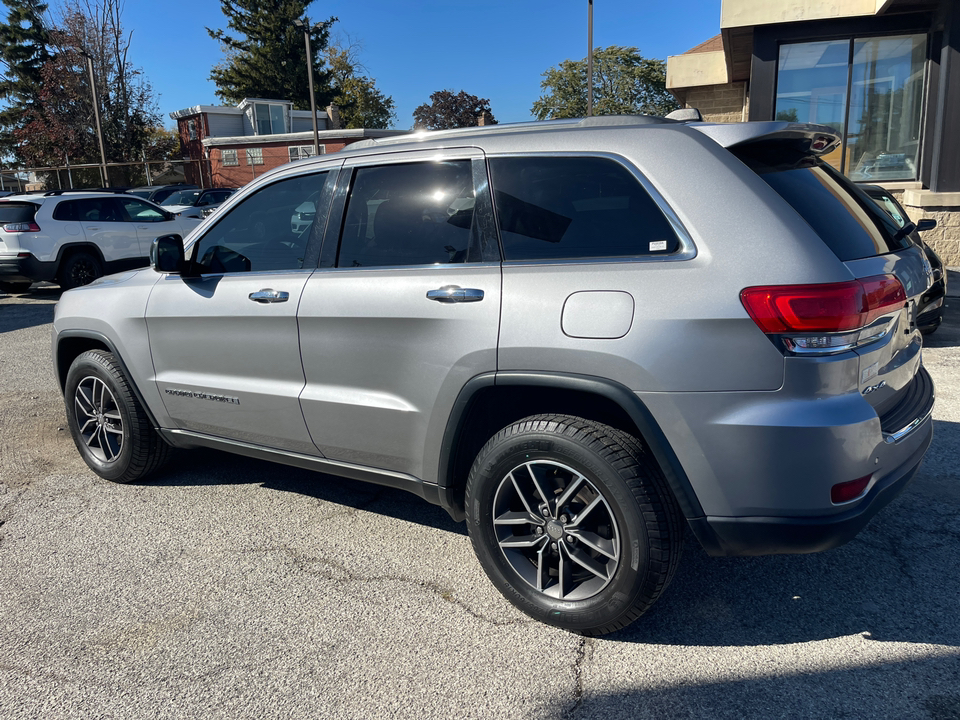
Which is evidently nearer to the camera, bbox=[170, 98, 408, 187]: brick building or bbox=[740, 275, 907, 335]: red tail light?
bbox=[740, 275, 907, 335]: red tail light

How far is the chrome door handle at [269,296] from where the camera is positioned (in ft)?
11.2

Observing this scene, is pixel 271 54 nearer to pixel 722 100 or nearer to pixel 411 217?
pixel 722 100

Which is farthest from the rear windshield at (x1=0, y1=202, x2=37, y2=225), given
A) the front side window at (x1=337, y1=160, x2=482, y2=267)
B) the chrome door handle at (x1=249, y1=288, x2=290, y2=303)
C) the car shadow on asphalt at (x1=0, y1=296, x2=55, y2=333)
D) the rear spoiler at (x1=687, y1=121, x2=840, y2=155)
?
the rear spoiler at (x1=687, y1=121, x2=840, y2=155)

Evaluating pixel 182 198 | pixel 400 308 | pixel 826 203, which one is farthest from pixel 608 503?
pixel 182 198

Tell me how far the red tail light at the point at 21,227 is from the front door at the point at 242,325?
9452 mm

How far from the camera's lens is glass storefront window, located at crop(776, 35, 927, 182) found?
13.0 meters

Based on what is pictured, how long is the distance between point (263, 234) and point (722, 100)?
1750cm

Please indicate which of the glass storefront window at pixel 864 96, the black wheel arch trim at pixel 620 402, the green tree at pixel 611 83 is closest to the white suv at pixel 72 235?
the black wheel arch trim at pixel 620 402

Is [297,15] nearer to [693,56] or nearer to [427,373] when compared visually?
[693,56]

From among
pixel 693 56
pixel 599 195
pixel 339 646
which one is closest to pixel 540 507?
pixel 339 646

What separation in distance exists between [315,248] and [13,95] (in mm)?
62296

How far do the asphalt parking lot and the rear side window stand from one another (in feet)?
4.68

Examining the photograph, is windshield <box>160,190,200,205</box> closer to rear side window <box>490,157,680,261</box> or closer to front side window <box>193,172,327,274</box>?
front side window <box>193,172,327,274</box>

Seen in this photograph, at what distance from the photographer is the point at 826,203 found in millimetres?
2715
